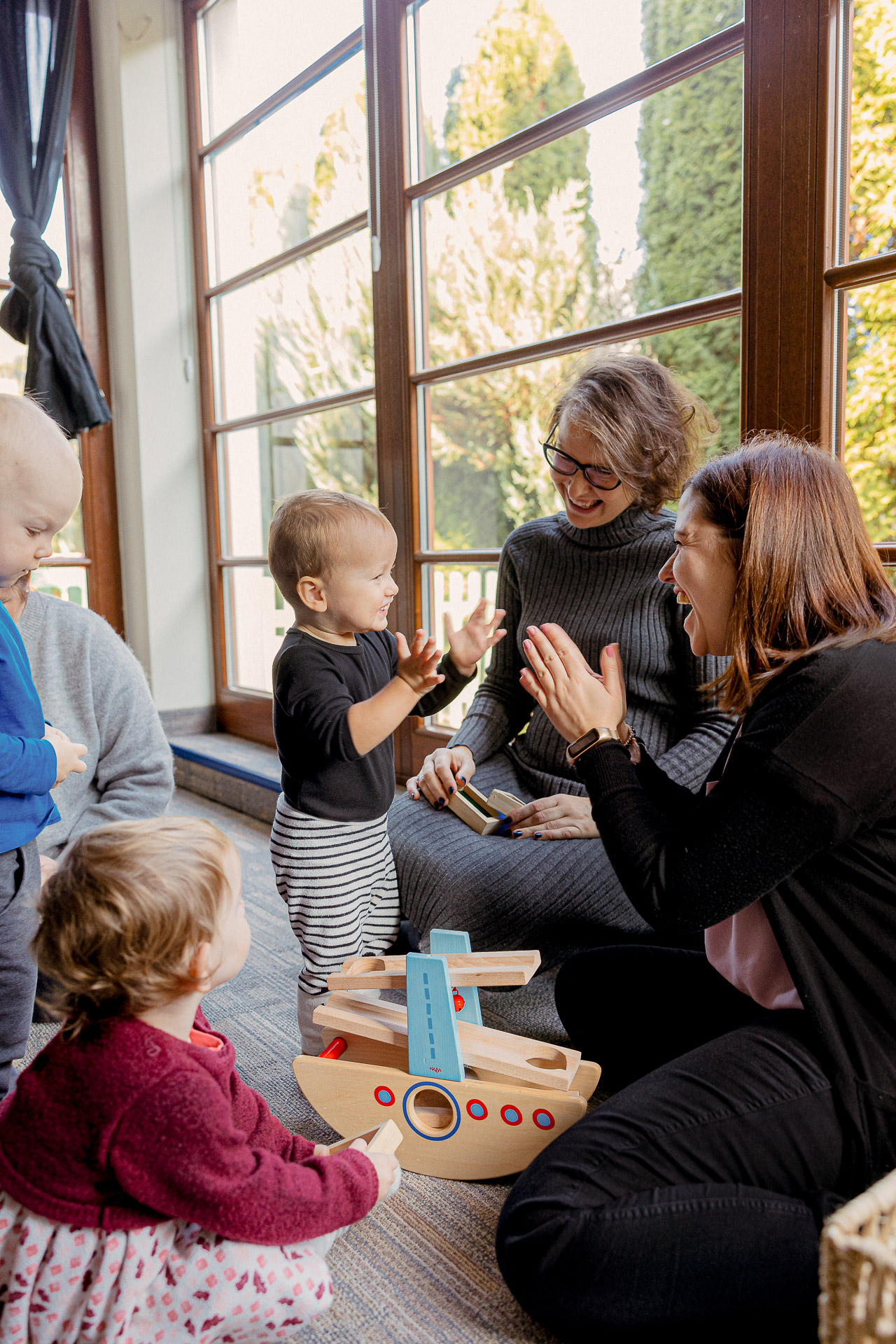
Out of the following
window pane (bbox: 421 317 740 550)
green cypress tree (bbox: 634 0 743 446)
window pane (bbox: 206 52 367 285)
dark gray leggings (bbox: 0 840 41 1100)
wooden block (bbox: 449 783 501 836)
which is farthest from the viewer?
window pane (bbox: 206 52 367 285)

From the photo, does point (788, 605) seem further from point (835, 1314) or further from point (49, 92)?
point (49, 92)

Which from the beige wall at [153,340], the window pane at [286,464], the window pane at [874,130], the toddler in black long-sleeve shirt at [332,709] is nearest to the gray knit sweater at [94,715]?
the toddler in black long-sleeve shirt at [332,709]

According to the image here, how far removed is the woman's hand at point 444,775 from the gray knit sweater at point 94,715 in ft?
2.08

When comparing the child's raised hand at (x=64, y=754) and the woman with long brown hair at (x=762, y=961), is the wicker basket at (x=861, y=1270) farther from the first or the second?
the child's raised hand at (x=64, y=754)

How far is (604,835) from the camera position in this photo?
1.21m

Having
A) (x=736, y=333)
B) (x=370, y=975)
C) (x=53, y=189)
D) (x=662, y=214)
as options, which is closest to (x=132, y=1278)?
(x=370, y=975)

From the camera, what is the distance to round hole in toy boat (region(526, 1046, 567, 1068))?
1.37m

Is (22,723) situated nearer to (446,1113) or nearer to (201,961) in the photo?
(201,961)

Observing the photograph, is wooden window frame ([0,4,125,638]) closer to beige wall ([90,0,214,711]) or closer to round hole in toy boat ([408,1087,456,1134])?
beige wall ([90,0,214,711])

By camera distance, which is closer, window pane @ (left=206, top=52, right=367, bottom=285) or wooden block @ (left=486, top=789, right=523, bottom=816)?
wooden block @ (left=486, top=789, right=523, bottom=816)

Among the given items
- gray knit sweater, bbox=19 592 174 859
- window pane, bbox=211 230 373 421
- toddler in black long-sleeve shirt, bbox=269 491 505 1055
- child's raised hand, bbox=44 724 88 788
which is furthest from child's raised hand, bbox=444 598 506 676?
window pane, bbox=211 230 373 421

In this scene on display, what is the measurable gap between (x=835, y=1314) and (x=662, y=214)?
6.89ft

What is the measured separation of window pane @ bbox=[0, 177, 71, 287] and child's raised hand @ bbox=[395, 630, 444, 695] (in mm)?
3173

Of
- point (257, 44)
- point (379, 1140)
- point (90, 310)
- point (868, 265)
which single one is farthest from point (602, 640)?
point (90, 310)
